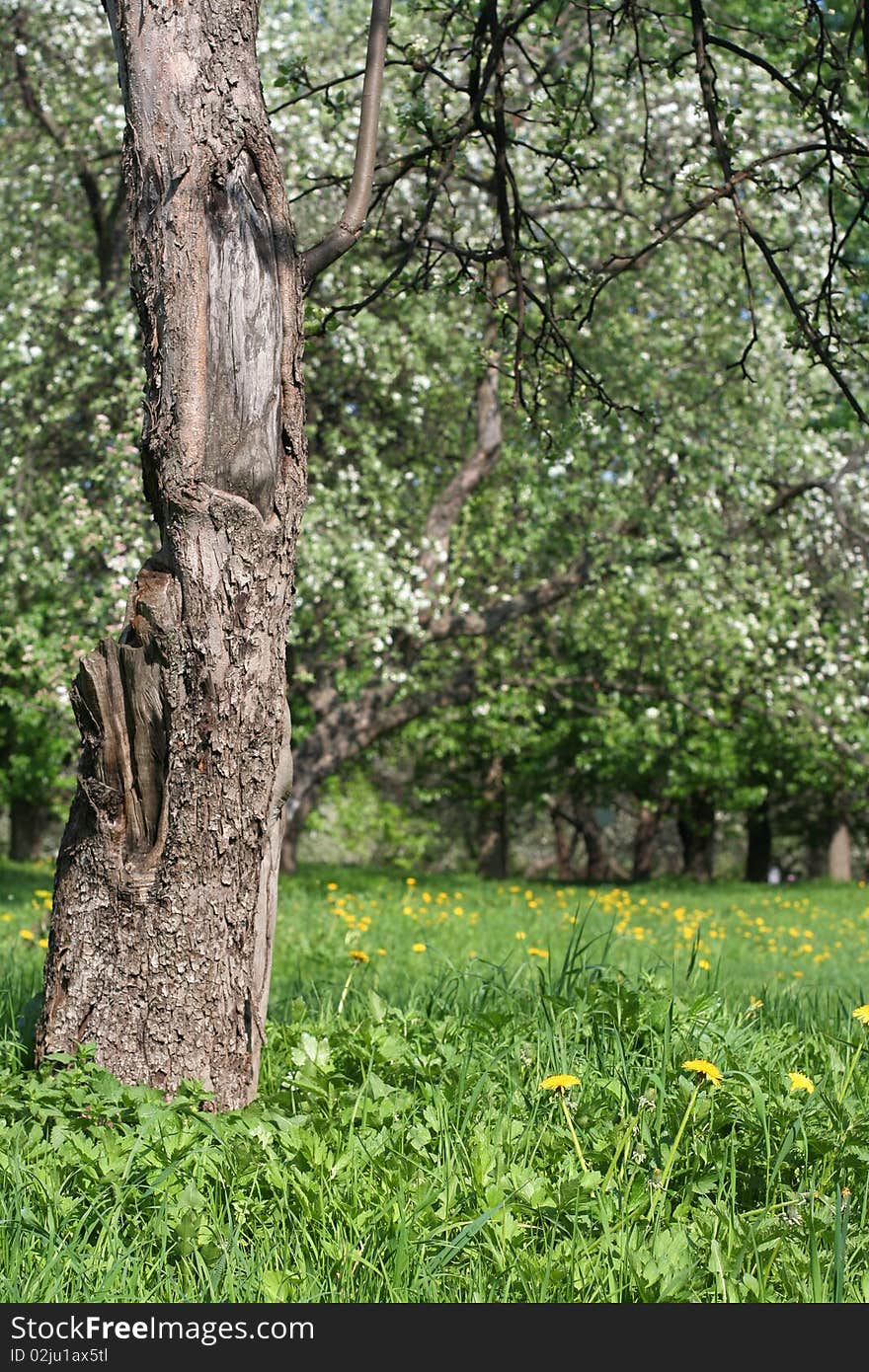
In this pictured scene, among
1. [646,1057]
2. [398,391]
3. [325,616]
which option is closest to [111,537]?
[325,616]

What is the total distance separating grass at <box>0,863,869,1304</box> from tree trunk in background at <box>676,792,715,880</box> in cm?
2300

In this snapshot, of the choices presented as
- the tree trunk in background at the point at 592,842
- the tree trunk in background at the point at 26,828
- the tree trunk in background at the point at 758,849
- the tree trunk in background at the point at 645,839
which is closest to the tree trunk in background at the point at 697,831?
the tree trunk in background at the point at 645,839

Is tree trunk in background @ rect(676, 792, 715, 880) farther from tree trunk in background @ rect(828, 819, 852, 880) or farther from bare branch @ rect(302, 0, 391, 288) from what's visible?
bare branch @ rect(302, 0, 391, 288)

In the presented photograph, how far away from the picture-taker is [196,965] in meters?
3.48

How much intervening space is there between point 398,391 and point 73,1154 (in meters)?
10.6

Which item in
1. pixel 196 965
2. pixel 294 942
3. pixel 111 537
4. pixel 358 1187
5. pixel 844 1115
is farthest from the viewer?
pixel 111 537

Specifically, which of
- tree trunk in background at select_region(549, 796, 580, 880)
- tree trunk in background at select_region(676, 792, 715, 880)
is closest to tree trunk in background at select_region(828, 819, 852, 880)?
tree trunk in background at select_region(676, 792, 715, 880)

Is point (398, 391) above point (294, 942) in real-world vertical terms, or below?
above

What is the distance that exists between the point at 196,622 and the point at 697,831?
2483 cm

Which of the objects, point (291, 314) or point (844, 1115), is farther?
point (291, 314)

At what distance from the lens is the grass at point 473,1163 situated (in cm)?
257

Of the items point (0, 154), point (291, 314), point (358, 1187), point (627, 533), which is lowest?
point (358, 1187)

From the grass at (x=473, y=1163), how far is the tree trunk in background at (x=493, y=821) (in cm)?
2213

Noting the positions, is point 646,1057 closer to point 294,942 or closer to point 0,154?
point 294,942
